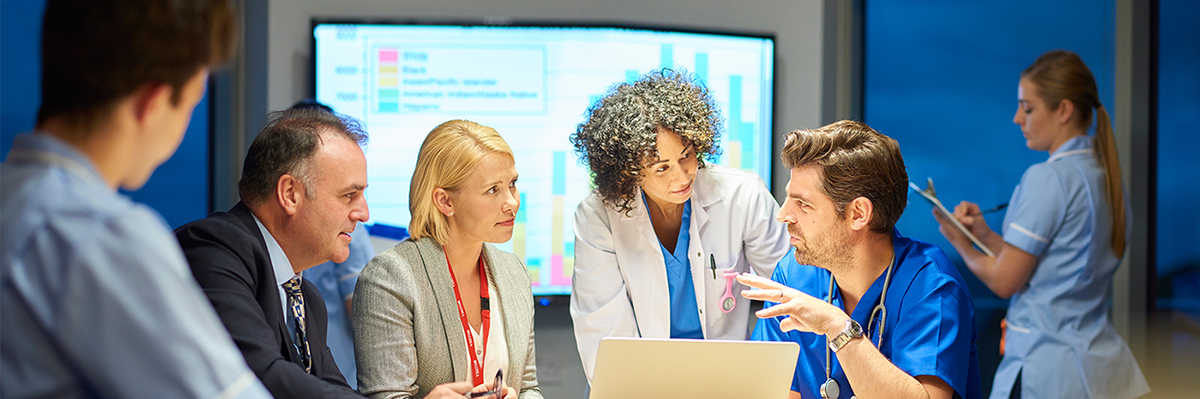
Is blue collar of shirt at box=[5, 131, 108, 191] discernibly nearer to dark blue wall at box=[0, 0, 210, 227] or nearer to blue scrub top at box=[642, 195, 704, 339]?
blue scrub top at box=[642, 195, 704, 339]

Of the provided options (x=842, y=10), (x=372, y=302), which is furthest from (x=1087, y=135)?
(x=372, y=302)

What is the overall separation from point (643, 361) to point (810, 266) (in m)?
0.71

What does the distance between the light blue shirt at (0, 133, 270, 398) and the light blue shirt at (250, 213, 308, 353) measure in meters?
0.94

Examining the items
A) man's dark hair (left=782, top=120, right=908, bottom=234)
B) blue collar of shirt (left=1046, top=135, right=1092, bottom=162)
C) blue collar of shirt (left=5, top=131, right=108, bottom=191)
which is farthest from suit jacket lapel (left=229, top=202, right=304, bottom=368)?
blue collar of shirt (left=1046, top=135, right=1092, bottom=162)

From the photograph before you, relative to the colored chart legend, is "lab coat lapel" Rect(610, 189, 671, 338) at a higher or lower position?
lower

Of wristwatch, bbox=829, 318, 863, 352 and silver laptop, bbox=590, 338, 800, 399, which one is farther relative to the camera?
wristwatch, bbox=829, 318, 863, 352

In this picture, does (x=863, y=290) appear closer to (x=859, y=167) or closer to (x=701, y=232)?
(x=859, y=167)

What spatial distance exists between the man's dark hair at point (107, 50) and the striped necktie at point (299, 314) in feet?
3.20

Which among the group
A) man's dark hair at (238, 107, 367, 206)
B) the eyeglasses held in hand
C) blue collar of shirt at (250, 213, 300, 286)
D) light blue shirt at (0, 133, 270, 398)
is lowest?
the eyeglasses held in hand

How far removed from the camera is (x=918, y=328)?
1.68 meters

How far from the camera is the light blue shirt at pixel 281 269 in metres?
1.65

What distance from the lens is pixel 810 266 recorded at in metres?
1.98

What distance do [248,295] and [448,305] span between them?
57cm

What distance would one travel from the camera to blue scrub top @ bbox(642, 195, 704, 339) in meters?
2.31
